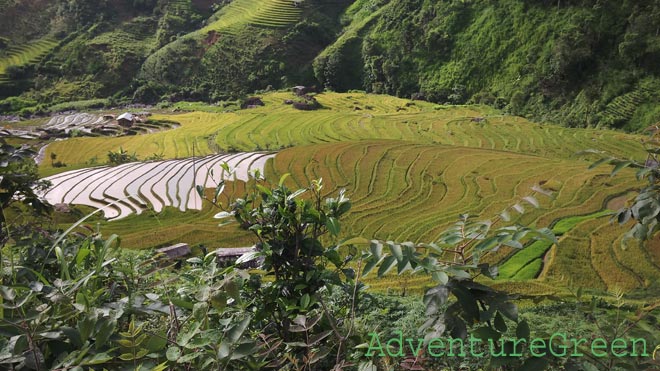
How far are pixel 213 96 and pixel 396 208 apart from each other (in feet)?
164

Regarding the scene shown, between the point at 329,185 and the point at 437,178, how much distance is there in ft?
18.3

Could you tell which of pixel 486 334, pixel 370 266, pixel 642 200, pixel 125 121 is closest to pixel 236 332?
pixel 370 266

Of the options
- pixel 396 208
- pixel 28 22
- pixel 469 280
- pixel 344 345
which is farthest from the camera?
pixel 28 22

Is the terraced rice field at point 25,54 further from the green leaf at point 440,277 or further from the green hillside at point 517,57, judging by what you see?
the green leaf at point 440,277

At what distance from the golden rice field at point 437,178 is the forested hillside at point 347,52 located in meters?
6.76

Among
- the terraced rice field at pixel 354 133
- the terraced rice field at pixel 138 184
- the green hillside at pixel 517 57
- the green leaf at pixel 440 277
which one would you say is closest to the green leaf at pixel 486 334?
the green leaf at pixel 440 277

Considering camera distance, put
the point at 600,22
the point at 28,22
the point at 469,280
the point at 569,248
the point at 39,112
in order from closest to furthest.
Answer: the point at 469,280 < the point at 569,248 < the point at 600,22 < the point at 39,112 < the point at 28,22

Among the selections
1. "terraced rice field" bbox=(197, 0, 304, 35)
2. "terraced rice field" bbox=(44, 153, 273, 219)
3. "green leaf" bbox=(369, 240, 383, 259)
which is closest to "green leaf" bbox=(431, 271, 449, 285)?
"green leaf" bbox=(369, 240, 383, 259)

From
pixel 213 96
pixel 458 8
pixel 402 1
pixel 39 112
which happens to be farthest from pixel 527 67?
pixel 39 112

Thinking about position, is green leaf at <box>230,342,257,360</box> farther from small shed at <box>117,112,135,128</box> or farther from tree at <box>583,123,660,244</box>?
small shed at <box>117,112,135,128</box>

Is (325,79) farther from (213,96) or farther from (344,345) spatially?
(344,345)

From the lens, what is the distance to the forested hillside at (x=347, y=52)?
40.8 m

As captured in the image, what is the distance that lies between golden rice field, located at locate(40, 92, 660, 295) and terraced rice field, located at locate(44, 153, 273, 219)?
5.78ft

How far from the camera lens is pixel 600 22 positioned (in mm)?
42938
